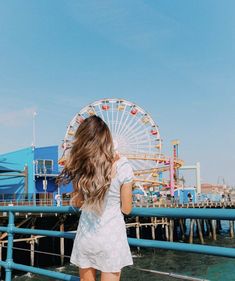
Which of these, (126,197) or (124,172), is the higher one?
(124,172)

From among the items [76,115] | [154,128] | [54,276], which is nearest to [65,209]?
[54,276]

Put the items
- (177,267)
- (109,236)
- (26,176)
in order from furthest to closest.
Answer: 1. (26,176)
2. (177,267)
3. (109,236)

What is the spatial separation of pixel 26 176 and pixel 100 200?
88.4 ft

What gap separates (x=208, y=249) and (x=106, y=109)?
3788cm

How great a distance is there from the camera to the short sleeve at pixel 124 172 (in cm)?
234

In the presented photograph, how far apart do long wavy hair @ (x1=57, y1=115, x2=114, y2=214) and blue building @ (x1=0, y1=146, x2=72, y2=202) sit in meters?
25.9

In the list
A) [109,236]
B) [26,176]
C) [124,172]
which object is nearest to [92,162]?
[124,172]

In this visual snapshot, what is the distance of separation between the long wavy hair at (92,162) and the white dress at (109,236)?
51mm

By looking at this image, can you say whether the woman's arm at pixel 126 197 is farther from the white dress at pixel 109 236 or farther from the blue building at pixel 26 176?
the blue building at pixel 26 176

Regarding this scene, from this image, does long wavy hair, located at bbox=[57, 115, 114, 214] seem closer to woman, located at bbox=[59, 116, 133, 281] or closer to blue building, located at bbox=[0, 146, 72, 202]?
woman, located at bbox=[59, 116, 133, 281]

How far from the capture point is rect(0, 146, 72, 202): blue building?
2905 cm

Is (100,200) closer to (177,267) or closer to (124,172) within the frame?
(124,172)

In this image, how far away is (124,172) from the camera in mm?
2354

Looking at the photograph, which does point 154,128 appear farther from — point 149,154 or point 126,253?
point 126,253
